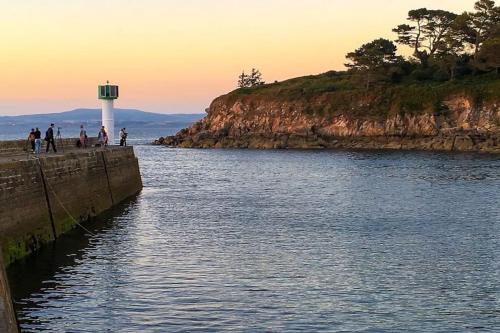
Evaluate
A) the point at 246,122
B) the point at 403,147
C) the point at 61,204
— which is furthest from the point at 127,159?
the point at 246,122

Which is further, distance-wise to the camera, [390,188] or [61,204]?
[390,188]

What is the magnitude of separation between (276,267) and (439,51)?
4308 inches

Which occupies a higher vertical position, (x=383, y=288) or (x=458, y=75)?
(x=458, y=75)

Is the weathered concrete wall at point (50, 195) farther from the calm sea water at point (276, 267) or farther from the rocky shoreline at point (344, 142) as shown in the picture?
the rocky shoreline at point (344, 142)

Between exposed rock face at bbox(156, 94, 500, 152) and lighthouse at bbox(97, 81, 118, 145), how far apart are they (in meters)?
58.0

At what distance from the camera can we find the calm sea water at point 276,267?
694 inches

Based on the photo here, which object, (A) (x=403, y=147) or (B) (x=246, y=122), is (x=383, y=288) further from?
(B) (x=246, y=122)

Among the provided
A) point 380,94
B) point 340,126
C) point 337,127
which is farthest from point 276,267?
point 380,94

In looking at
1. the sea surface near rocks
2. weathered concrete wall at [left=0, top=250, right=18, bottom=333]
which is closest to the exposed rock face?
the sea surface near rocks

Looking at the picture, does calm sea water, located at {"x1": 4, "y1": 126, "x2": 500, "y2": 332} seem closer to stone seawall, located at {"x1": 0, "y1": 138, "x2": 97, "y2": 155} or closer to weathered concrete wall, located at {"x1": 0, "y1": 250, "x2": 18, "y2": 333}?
weathered concrete wall, located at {"x1": 0, "y1": 250, "x2": 18, "y2": 333}

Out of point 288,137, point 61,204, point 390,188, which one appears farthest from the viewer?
point 288,137

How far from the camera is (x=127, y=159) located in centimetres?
4741

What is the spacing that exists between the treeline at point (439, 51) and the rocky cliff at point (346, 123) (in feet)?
28.0

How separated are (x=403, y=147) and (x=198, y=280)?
86.6 meters
